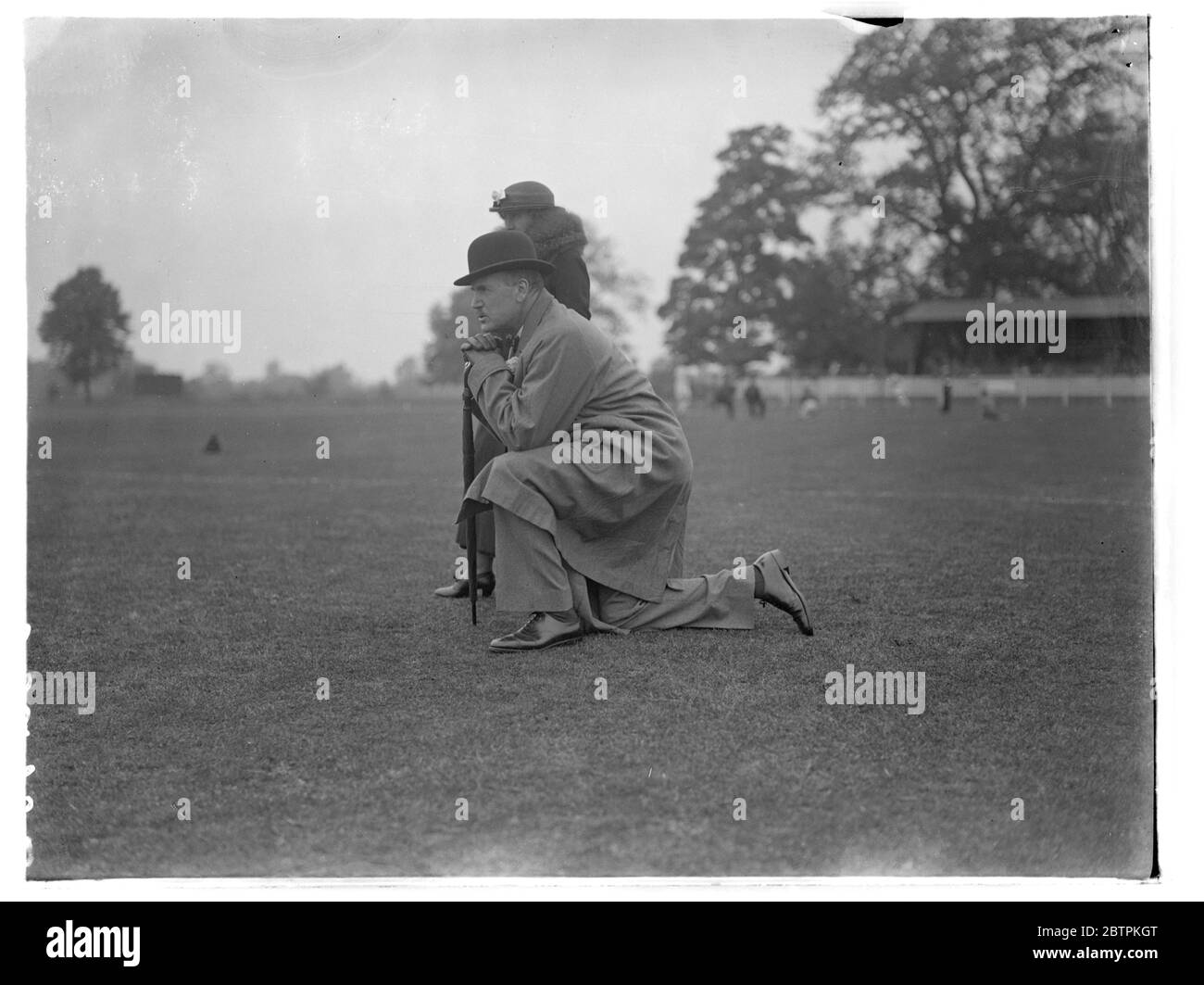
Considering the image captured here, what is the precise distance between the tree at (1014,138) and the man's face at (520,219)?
1.61 m

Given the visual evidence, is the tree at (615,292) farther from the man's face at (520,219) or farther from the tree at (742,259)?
the man's face at (520,219)

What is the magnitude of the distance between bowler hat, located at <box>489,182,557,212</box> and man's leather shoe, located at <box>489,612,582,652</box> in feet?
5.92

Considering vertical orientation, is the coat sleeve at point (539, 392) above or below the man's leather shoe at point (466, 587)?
above

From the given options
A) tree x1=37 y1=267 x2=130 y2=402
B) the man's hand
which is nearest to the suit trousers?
the man's hand

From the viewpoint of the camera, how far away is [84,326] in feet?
19.4

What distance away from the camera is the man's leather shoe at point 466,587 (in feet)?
18.6

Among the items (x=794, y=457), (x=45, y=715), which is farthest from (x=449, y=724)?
(x=794, y=457)

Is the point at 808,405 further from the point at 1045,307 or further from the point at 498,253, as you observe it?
the point at 498,253

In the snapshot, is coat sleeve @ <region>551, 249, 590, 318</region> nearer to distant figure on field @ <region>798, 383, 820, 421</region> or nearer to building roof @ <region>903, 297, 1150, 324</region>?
building roof @ <region>903, 297, 1150, 324</region>

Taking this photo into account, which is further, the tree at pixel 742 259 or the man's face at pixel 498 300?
the tree at pixel 742 259

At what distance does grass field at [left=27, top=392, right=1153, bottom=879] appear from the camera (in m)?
3.09

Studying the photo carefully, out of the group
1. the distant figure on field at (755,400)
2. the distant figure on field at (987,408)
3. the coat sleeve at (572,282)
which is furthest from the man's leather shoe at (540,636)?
the distant figure on field at (755,400)

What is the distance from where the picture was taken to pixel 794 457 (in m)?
14.9
